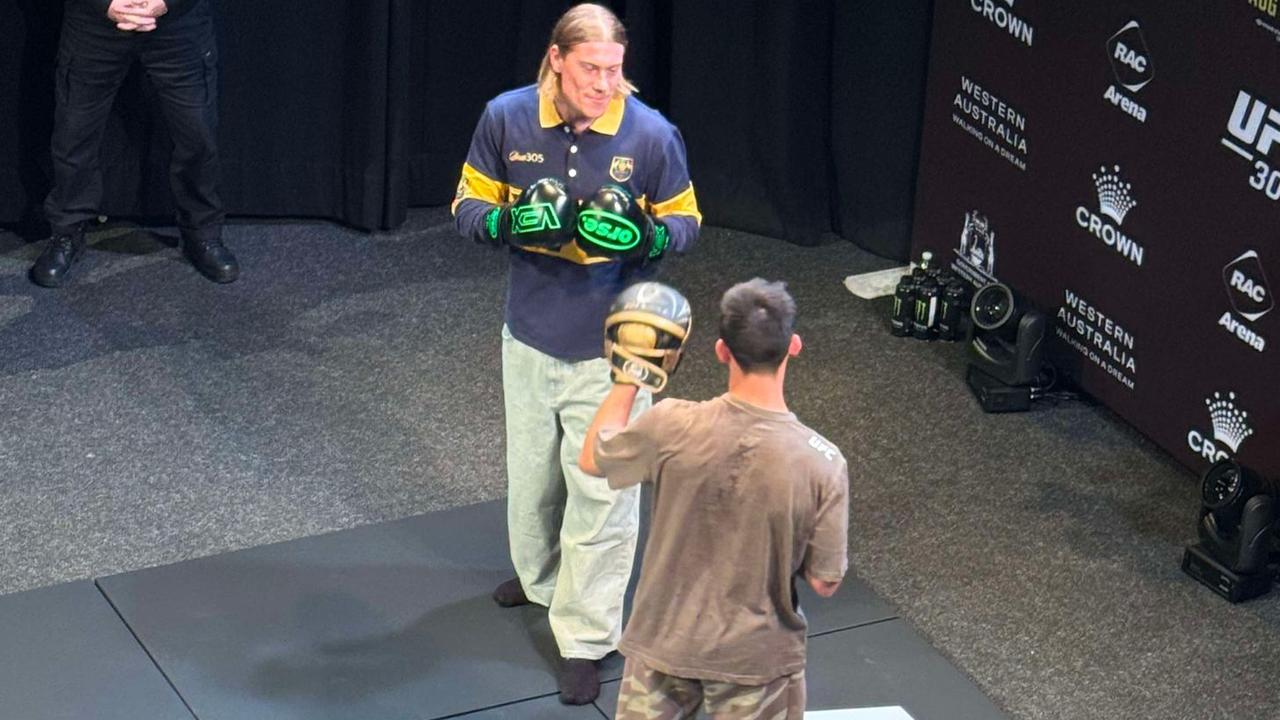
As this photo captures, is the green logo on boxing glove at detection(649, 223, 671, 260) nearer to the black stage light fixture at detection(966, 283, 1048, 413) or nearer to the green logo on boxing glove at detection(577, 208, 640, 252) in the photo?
the green logo on boxing glove at detection(577, 208, 640, 252)

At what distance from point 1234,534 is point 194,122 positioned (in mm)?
3626

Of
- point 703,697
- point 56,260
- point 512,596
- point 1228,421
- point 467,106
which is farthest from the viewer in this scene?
point 467,106

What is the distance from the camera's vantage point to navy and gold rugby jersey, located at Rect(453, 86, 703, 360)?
3664 millimetres

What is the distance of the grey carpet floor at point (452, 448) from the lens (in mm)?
4414

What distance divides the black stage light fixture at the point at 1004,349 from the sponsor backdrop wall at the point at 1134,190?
218 mm

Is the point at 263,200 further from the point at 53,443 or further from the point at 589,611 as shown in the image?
the point at 589,611

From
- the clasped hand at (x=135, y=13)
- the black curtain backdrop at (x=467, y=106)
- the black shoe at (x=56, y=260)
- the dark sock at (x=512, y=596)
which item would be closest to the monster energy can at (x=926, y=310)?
the black curtain backdrop at (x=467, y=106)

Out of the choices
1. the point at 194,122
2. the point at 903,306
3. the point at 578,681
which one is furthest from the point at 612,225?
the point at 194,122

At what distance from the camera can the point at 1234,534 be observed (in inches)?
183

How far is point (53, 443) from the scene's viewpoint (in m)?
5.01

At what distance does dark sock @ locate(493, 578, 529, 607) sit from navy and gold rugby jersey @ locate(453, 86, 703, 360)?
30.3 inches

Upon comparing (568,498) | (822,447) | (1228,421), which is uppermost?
(822,447)

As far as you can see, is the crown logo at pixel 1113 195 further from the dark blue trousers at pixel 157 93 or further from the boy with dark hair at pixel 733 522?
the dark blue trousers at pixel 157 93

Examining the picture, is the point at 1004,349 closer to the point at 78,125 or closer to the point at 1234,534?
the point at 1234,534
